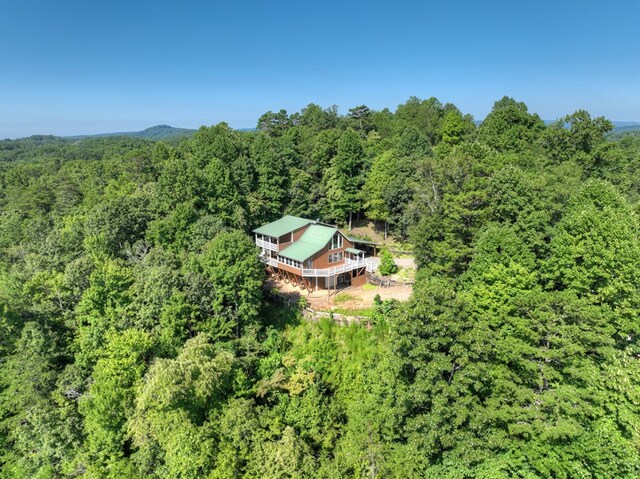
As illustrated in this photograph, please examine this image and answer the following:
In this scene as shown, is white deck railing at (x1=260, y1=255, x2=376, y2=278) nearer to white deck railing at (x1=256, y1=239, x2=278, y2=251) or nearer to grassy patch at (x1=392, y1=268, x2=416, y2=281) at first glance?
white deck railing at (x1=256, y1=239, x2=278, y2=251)

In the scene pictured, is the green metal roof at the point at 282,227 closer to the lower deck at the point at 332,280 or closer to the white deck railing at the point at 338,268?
the white deck railing at the point at 338,268

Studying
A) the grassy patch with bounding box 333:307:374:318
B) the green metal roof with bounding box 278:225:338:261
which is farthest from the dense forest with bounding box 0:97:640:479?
the green metal roof with bounding box 278:225:338:261

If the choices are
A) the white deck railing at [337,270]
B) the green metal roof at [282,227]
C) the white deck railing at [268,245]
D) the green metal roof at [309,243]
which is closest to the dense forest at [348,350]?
the white deck railing at [337,270]

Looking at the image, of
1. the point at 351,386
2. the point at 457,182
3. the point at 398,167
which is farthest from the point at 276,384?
the point at 398,167

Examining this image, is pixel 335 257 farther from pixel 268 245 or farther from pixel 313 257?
pixel 268 245

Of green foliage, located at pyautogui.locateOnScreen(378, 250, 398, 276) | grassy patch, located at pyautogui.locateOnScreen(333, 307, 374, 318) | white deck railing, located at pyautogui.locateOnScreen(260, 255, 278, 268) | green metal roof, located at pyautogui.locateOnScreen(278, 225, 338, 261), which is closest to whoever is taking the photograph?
grassy patch, located at pyautogui.locateOnScreen(333, 307, 374, 318)

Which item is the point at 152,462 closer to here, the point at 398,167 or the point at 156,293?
the point at 156,293

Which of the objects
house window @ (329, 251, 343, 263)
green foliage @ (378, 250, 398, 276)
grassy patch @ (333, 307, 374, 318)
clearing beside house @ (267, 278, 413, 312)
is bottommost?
clearing beside house @ (267, 278, 413, 312)
